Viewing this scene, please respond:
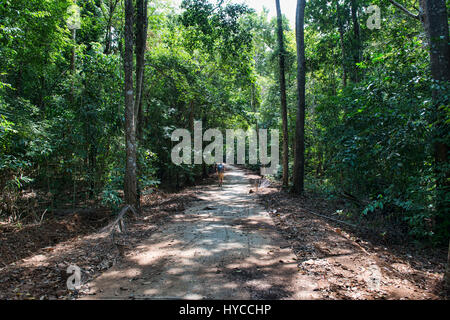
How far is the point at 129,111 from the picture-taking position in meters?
8.34

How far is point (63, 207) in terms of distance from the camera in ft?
33.9

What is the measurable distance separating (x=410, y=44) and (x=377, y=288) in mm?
5713

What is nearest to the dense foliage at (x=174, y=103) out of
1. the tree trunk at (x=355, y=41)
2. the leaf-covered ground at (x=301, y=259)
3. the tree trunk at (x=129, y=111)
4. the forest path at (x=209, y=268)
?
the tree trunk at (x=355, y=41)

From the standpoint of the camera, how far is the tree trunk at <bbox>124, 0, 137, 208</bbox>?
825 cm

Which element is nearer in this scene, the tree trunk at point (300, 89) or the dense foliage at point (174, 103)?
the dense foliage at point (174, 103)

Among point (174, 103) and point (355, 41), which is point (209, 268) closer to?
point (355, 41)

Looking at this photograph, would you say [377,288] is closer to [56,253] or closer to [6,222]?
[56,253]

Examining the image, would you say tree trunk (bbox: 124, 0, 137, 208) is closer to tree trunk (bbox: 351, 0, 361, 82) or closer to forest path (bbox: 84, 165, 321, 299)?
forest path (bbox: 84, 165, 321, 299)

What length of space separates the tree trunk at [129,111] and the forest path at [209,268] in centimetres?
227

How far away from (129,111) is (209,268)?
6.10 metres

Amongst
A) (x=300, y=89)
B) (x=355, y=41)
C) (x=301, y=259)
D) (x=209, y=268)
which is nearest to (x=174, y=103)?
(x=300, y=89)

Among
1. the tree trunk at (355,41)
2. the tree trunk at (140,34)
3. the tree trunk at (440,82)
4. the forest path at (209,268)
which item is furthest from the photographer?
the tree trunk at (355,41)

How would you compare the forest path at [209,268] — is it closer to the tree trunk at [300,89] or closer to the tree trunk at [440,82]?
the tree trunk at [440,82]

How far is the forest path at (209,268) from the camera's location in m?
3.54
